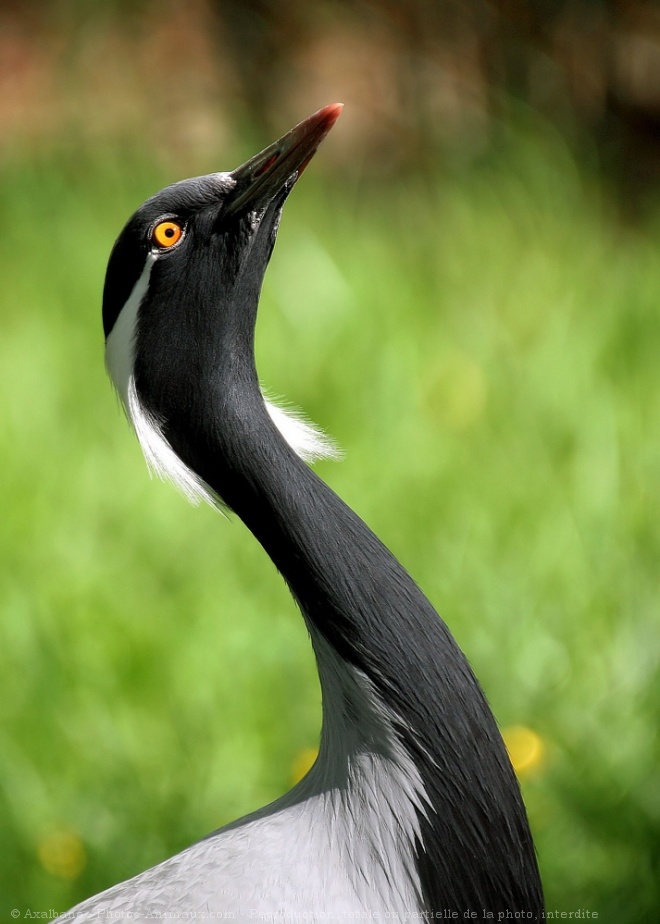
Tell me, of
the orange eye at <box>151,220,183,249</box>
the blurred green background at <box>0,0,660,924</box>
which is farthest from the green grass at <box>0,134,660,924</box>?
the orange eye at <box>151,220,183,249</box>

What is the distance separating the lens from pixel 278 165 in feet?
5.08

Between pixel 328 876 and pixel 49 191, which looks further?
pixel 49 191

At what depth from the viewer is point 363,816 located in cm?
153

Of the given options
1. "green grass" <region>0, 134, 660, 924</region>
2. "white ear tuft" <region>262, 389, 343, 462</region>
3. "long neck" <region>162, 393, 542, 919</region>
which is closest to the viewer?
"long neck" <region>162, 393, 542, 919</region>

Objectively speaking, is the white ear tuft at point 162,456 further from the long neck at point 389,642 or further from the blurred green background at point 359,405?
the blurred green background at point 359,405

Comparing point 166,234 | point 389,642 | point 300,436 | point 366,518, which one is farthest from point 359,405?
point 389,642

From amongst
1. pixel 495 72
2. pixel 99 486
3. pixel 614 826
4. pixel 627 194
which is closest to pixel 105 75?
pixel 495 72

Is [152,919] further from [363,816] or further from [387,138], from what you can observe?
[387,138]

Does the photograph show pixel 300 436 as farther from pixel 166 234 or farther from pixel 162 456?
pixel 166 234

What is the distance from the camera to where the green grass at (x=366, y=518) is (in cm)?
237

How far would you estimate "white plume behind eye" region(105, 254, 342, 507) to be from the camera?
5.12 ft

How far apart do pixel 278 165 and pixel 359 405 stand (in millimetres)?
2034

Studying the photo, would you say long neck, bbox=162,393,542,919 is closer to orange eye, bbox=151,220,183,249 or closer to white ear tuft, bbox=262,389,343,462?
white ear tuft, bbox=262,389,343,462

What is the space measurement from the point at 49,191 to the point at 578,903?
12.0ft
